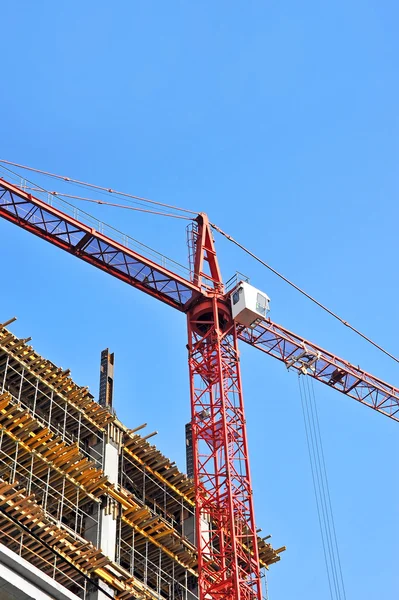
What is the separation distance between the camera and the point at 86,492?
38250 mm

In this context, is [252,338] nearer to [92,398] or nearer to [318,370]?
[318,370]

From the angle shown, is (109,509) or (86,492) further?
(109,509)

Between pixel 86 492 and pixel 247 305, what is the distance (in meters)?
11.5

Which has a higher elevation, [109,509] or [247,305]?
[247,305]

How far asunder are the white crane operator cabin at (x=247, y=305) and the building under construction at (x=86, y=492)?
23.1 ft

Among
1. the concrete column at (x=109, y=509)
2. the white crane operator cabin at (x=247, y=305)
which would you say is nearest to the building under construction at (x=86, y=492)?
the concrete column at (x=109, y=509)

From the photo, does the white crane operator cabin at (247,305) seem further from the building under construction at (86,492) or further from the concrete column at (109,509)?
the concrete column at (109,509)

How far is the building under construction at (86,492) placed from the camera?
114 feet

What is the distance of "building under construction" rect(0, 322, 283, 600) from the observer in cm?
3481

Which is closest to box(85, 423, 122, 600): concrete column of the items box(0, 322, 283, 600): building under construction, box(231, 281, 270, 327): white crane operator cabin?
box(0, 322, 283, 600): building under construction

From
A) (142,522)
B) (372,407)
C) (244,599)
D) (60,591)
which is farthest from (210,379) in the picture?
(60,591)

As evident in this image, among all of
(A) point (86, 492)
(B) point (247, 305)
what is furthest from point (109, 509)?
(B) point (247, 305)

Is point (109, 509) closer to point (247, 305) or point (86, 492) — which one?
point (86, 492)

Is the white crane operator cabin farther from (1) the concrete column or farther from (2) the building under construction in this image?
(1) the concrete column
